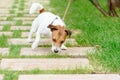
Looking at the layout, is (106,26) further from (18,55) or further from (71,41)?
(18,55)

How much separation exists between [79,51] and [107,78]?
4.40ft

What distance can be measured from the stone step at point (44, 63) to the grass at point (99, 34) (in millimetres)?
190

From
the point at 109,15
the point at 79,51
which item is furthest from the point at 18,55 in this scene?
the point at 109,15

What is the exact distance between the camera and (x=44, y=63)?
15.5 feet

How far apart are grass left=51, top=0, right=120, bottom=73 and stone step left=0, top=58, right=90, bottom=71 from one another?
190 millimetres

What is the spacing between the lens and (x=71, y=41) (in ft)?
20.2

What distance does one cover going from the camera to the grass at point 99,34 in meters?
4.72

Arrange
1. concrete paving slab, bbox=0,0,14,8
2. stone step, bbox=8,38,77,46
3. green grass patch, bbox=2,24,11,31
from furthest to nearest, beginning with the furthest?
concrete paving slab, bbox=0,0,14,8 → green grass patch, bbox=2,24,11,31 → stone step, bbox=8,38,77,46

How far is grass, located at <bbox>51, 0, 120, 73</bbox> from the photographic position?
4.72 meters

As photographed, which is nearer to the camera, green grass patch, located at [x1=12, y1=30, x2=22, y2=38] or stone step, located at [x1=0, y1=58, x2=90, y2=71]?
stone step, located at [x1=0, y1=58, x2=90, y2=71]

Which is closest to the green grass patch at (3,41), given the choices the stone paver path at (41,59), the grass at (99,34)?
the stone paver path at (41,59)

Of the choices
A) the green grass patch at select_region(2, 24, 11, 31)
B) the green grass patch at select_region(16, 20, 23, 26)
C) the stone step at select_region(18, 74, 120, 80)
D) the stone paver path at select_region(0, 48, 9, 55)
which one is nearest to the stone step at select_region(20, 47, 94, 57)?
the stone paver path at select_region(0, 48, 9, 55)

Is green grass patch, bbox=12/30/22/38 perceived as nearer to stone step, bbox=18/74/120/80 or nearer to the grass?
the grass

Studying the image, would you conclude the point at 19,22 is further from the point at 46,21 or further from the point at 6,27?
the point at 46,21
